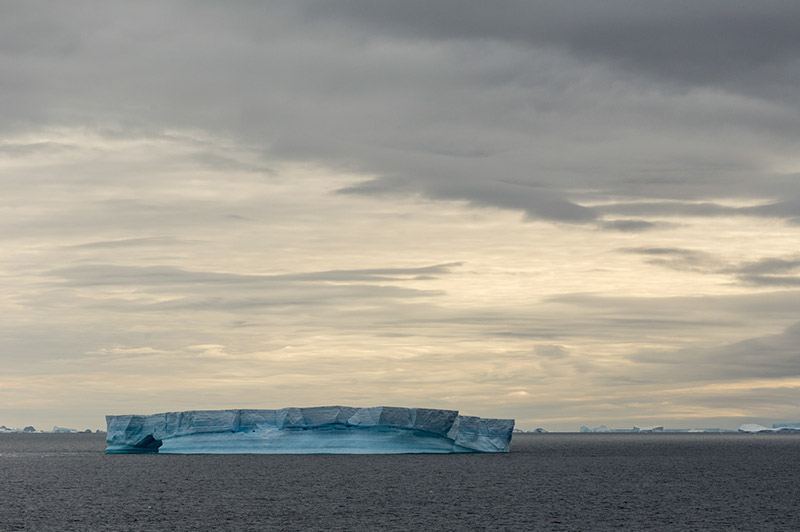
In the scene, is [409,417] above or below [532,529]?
above

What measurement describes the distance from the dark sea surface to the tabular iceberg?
645cm

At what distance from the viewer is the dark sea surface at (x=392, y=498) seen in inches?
922

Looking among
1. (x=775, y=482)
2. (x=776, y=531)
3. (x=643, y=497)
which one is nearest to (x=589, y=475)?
(x=775, y=482)

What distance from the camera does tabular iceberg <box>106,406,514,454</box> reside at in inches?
2148

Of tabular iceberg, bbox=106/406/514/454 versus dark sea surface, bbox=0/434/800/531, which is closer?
dark sea surface, bbox=0/434/800/531

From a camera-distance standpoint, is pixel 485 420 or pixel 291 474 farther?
pixel 485 420

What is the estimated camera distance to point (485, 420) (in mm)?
63125

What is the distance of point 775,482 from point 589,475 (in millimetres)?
7961

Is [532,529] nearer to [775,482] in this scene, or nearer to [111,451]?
[775,482]

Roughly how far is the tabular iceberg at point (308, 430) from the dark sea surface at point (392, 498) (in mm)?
6449

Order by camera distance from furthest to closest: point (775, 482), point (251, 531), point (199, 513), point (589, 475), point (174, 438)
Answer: point (174, 438) < point (589, 475) < point (775, 482) < point (199, 513) < point (251, 531)

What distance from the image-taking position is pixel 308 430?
56.5 metres

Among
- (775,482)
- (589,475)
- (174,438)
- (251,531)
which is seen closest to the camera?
(251,531)

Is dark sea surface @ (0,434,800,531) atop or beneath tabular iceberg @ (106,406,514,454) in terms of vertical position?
beneath
